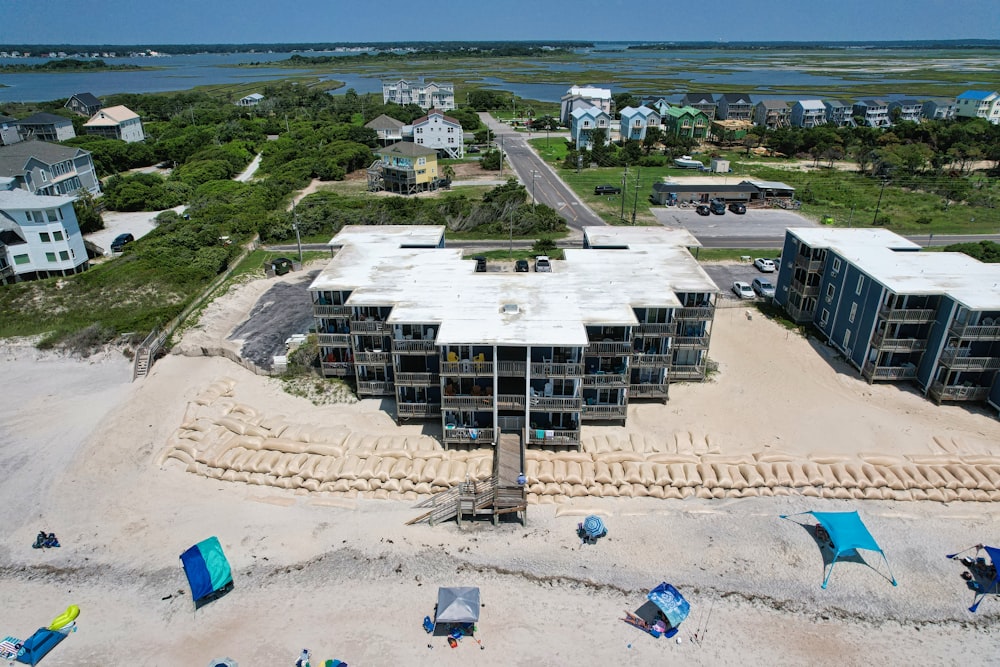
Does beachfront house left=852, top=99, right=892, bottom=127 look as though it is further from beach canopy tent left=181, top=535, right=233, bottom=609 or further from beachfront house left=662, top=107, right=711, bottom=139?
beach canopy tent left=181, top=535, right=233, bottom=609

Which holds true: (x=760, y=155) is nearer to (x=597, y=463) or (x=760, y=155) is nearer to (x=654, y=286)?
(x=654, y=286)

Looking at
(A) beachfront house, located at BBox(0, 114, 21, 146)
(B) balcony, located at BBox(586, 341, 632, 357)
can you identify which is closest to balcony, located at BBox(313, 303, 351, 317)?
(B) balcony, located at BBox(586, 341, 632, 357)

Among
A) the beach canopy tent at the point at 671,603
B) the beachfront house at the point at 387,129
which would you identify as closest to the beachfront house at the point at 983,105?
the beachfront house at the point at 387,129

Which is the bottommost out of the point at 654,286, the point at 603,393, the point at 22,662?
the point at 22,662

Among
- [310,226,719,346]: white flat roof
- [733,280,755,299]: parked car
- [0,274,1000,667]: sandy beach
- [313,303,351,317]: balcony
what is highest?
[310,226,719,346]: white flat roof

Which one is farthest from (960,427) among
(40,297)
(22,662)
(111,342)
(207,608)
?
(40,297)

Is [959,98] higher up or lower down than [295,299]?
higher up
